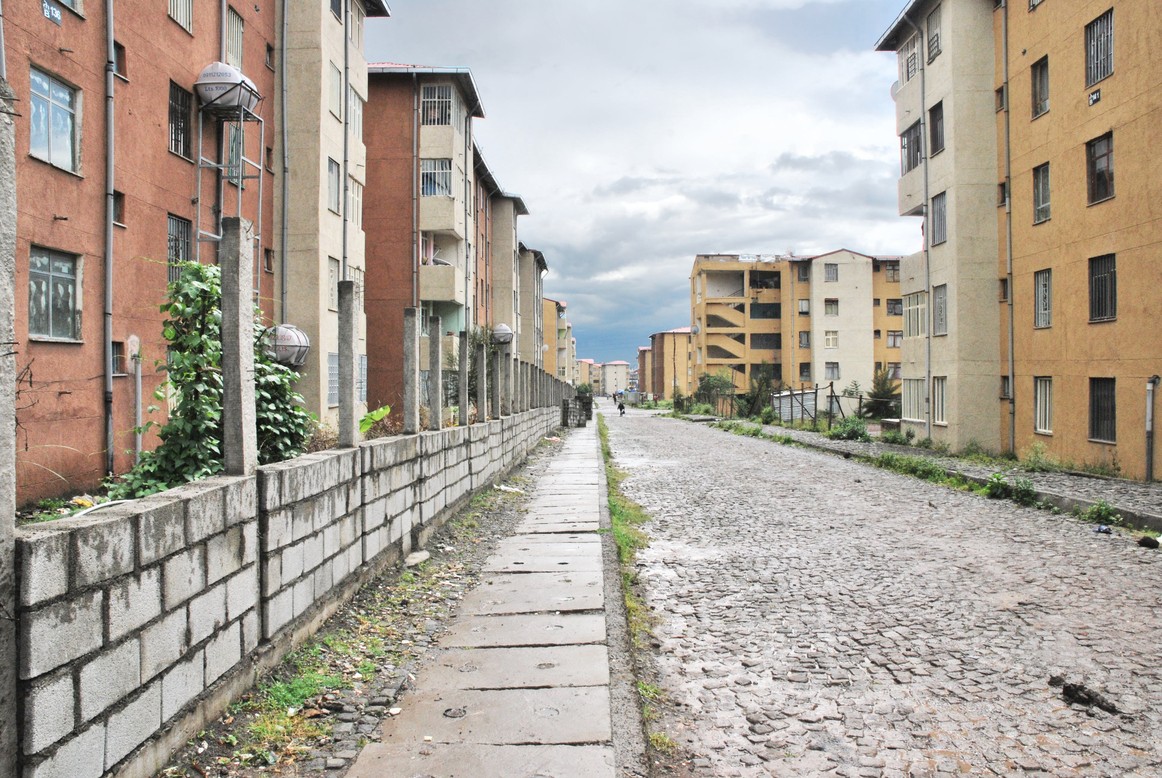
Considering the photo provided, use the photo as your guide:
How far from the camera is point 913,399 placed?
26.6 m

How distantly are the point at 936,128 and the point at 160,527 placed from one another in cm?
2559

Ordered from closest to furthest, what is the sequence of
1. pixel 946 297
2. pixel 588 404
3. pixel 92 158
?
pixel 92 158, pixel 946 297, pixel 588 404

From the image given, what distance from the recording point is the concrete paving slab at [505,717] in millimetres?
3910

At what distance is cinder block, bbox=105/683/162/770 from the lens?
3.03 metres

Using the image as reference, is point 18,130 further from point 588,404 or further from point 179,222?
Result: point 588,404

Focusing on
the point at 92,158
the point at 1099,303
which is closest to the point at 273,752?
the point at 92,158

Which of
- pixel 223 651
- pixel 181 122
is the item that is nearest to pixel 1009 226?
pixel 181 122

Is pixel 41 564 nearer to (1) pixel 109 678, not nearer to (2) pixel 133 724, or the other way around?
(1) pixel 109 678

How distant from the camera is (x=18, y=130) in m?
11.5

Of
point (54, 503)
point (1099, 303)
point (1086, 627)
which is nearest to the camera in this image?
point (1086, 627)

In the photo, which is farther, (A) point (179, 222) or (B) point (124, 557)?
(A) point (179, 222)

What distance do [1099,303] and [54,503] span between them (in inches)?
768

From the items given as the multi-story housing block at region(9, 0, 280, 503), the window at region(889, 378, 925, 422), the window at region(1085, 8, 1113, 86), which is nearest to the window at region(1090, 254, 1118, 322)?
the window at region(1085, 8, 1113, 86)

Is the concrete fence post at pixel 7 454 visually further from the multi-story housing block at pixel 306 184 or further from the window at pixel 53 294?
the multi-story housing block at pixel 306 184
